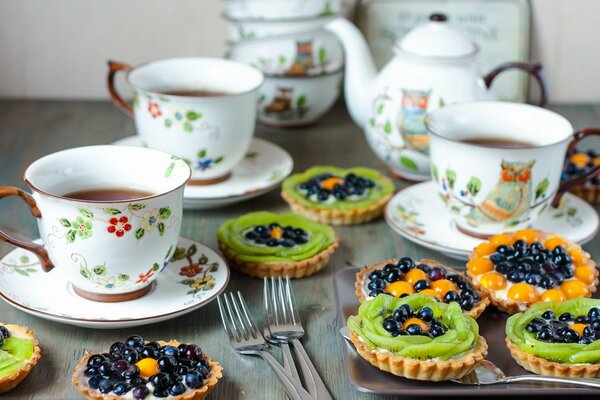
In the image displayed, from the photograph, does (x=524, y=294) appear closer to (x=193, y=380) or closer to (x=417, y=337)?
(x=417, y=337)

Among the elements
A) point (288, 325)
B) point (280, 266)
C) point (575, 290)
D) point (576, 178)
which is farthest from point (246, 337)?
point (576, 178)

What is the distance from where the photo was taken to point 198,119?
1301 mm

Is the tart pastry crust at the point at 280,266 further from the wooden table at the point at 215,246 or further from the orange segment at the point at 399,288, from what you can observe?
the orange segment at the point at 399,288

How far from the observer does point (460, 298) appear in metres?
0.99

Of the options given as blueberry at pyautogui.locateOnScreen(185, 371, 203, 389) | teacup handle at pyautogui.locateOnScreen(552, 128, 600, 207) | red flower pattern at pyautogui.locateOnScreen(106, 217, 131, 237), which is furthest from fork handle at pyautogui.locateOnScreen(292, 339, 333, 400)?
teacup handle at pyautogui.locateOnScreen(552, 128, 600, 207)

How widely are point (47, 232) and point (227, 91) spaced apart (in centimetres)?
53

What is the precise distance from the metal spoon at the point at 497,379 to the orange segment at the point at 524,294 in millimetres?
130

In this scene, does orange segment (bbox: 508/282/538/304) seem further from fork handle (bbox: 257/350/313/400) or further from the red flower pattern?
the red flower pattern

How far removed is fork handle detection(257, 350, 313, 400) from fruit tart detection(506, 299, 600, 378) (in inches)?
8.9

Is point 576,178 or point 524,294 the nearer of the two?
point 524,294

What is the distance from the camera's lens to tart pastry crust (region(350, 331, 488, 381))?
852mm

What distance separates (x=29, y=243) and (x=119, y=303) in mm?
124

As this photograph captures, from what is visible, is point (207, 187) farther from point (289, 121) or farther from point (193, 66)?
point (289, 121)

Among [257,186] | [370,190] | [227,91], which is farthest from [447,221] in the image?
[227,91]
